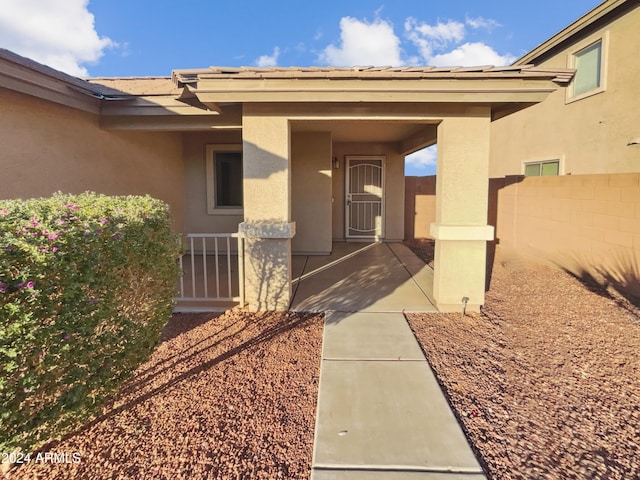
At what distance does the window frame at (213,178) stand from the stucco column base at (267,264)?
3.97m

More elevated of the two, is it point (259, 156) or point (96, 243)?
point (259, 156)

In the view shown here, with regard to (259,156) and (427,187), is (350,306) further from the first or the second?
(427,187)

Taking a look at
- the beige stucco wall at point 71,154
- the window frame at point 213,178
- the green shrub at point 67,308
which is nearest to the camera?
the green shrub at point 67,308

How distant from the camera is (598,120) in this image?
9.14 m

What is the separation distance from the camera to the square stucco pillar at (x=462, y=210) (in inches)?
198

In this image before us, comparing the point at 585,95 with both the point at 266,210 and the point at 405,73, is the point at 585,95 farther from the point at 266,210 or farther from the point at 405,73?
the point at 266,210

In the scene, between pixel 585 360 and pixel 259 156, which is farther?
pixel 259 156

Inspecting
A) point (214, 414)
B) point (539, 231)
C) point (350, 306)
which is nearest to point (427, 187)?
point (539, 231)

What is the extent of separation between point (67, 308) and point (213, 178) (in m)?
7.24

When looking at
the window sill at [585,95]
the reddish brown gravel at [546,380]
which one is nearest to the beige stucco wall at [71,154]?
the reddish brown gravel at [546,380]

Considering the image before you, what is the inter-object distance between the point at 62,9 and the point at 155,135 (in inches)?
185

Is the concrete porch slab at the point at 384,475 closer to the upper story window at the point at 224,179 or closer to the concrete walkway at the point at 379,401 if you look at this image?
the concrete walkway at the point at 379,401

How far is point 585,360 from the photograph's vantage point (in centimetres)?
389

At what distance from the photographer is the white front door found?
448 inches
